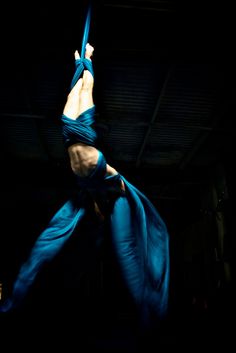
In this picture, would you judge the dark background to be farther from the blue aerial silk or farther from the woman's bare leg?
the woman's bare leg

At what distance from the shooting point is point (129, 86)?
3361mm

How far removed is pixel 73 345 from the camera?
7.16ft

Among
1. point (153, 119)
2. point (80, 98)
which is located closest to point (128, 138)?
point (153, 119)

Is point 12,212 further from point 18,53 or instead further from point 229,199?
point 229,199

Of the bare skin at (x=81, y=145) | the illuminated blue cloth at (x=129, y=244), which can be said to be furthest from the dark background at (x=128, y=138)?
the bare skin at (x=81, y=145)

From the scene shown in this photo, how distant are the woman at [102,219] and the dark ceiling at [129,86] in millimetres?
616

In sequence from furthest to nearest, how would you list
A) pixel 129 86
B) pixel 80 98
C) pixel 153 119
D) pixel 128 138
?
pixel 128 138 < pixel 153 119 < pixel 129 86 < pixel 80 98

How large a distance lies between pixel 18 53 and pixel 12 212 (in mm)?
4060

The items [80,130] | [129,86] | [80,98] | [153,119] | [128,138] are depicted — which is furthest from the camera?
[128,138]

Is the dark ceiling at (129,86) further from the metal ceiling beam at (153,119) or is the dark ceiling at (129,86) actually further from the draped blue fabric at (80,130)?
the draped blue fabric at (80,130)

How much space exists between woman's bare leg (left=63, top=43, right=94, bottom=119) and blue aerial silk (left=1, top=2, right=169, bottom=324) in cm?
6

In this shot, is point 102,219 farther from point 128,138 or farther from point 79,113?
point 128,138

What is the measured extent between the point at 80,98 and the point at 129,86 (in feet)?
4.14

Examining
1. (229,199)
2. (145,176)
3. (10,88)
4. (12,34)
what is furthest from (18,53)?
(229,199)
